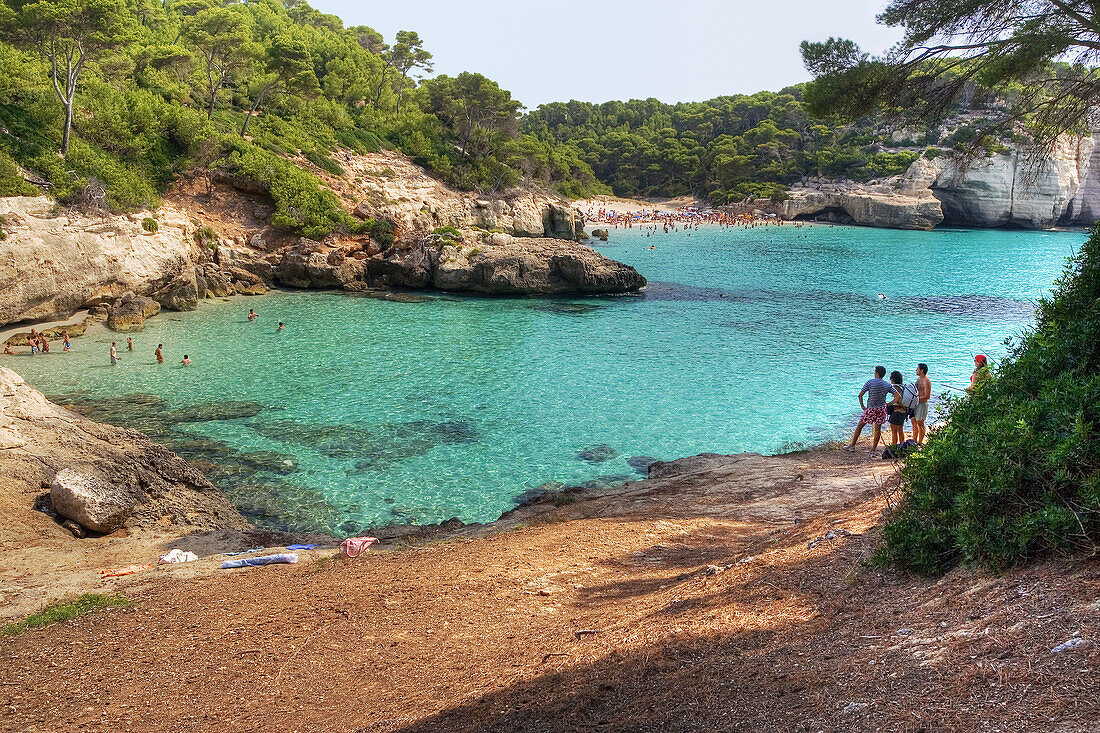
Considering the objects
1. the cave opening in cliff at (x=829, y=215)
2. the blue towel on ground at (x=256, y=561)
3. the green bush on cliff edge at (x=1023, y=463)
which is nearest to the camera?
the green bush on cliff edge at (x=1023, y=463)

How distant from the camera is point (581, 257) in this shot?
41844mm

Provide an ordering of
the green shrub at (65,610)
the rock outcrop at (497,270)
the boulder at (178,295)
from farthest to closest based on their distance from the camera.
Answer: the rock outcrop at (497,270) < the boulder at (178,295) < the green shrub at (65,610)

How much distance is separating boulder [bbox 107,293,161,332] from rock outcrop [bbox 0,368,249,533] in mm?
15795

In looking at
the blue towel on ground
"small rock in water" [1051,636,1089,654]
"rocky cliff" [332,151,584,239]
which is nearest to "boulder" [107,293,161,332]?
"rocky cliff" [332,151,584,239]

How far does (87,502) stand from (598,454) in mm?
10900

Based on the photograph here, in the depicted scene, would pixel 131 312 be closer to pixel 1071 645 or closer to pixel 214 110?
pixel 214 110

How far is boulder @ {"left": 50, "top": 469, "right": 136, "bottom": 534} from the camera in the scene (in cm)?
1212

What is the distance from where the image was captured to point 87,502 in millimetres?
12148

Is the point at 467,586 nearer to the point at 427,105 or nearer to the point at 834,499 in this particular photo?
the point at 834,499

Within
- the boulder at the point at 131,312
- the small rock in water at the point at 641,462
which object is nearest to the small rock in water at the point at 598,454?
the small rock in water at the point at 641,462

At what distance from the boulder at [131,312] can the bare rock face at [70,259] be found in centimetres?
62

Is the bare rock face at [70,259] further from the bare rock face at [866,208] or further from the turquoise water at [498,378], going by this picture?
the bare rock face at [866,208]

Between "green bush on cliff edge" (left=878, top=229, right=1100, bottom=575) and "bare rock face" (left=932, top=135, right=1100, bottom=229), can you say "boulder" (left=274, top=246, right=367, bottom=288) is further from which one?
"bare rock face" (left=932, top=135, right=1100, bottom=229)

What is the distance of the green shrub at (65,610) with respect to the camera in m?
8.48
